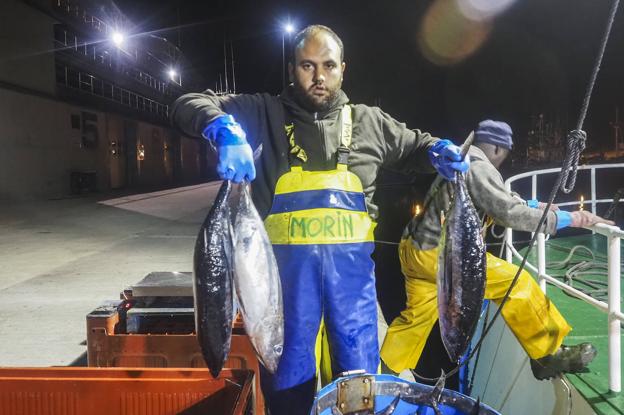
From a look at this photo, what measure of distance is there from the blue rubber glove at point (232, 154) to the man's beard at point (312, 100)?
2.00ft

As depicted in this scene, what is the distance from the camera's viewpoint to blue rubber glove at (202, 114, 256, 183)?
2093 millimetres

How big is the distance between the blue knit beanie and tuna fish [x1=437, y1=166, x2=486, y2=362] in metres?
2.06

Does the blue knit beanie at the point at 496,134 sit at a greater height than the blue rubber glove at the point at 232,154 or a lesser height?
greater

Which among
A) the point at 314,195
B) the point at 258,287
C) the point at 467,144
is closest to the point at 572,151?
the point at 467,144

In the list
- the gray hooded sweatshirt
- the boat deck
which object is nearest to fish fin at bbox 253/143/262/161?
the gray hooded sweatshirt

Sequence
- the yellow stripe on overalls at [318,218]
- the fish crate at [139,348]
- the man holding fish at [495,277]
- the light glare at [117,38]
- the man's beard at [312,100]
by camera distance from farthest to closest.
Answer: the light glare at [117,38]
the man holding fish at [495,277]
the fish crate at [139,348]
the man's beard at [312,100]
the yellow stripe on overalls at [318,218]

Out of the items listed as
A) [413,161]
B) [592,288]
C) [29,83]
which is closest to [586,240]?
[592,288]

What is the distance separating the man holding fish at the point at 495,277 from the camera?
3.35m

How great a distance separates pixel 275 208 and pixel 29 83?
25.2 m

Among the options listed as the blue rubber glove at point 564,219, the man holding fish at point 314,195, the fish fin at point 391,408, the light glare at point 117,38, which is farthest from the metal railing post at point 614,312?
the light glare at point 117,38

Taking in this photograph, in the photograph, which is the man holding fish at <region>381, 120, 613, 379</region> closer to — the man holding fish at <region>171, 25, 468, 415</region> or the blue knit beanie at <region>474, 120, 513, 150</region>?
the blue knit beanie at <region>474, 120, 513, 150</region>

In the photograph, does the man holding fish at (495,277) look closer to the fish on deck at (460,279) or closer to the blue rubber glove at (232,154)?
the fish on deck at (460,279)

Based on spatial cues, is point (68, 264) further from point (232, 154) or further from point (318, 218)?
point (232, 154)

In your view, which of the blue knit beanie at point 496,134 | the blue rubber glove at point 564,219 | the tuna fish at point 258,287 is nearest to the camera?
the tuna fish at point 258,287
